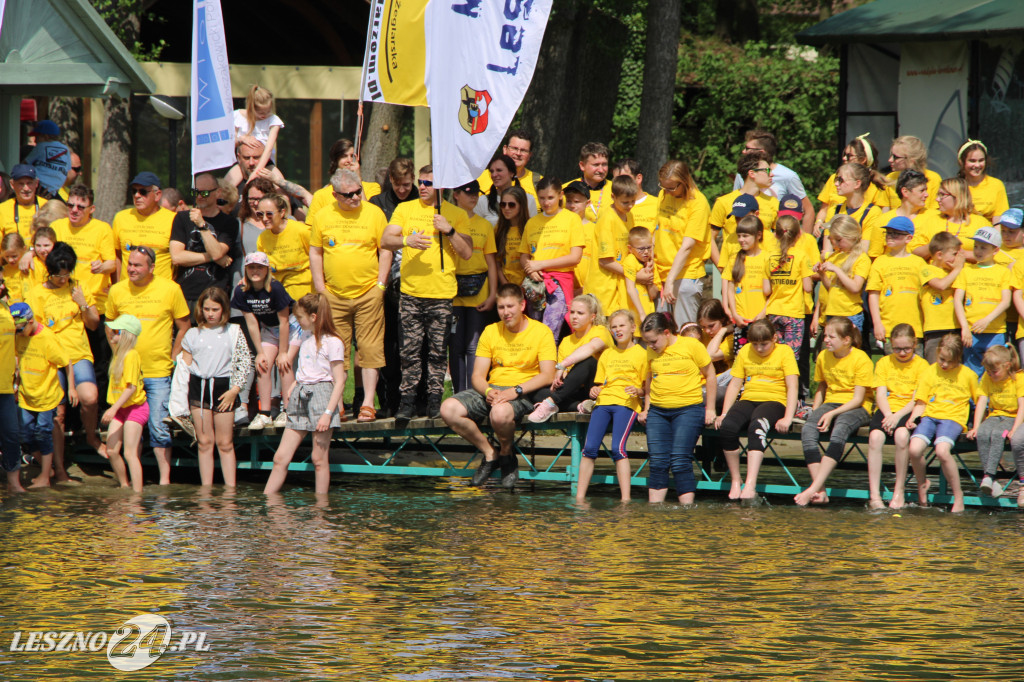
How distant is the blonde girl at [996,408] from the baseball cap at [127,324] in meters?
7.12

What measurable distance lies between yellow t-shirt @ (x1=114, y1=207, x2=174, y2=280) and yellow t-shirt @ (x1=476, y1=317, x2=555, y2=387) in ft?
10.2

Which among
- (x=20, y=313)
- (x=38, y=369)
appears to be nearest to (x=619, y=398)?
(x=38, y=369)

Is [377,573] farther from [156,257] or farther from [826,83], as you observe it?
[826,83]

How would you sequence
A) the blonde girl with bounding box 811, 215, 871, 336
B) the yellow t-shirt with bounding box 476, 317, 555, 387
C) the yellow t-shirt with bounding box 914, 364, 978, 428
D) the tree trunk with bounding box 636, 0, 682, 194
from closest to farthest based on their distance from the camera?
the yellow t-shirt with bounding box 914, 364, 978, 428, the yellow t-shirt with bounding box 476, 317, 555, 387, the blonde girl with bounding box 811, 215, 871, 336, the tree trunk with bounding box 636, 0, 682, 194

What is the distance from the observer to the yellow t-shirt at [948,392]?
36.2ft

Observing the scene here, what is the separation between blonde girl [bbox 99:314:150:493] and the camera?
1154 centimetres

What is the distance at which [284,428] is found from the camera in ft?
39.0

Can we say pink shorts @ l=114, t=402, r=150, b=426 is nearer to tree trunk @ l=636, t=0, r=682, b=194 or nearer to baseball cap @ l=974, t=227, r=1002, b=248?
baseball cap @ l=974, t=227, r=1002, b=248

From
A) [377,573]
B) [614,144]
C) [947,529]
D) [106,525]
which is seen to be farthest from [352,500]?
[614,144]

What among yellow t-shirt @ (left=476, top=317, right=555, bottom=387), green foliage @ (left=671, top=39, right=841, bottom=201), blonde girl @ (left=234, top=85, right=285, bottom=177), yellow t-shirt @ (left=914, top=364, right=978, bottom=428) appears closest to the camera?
yellow t-shirt @ (left=914, top=364, right=978, bottom=428)

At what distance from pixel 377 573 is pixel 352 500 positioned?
116 inches

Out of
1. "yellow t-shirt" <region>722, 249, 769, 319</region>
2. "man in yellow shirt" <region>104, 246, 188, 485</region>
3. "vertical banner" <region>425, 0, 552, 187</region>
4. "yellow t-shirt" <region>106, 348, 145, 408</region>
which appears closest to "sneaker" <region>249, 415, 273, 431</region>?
"man in yellow shirt" <region>104, 246, 188, 485</region>

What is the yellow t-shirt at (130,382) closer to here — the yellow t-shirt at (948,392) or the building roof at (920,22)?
the yellow t-shirt at (948,392)

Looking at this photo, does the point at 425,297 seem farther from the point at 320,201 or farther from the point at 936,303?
the point at 936,303
